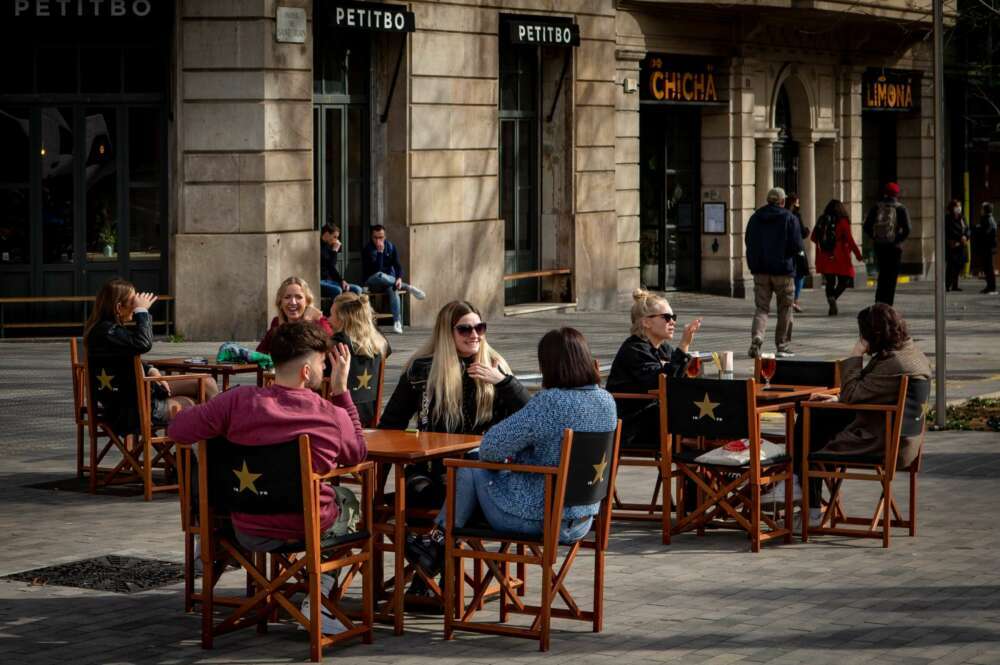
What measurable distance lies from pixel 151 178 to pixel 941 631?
1584 cm

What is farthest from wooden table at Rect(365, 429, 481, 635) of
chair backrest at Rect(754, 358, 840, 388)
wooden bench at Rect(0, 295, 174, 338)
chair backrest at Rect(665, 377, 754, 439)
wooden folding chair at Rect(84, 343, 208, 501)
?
wooden bench at Rect(0, 295, 174, 338)

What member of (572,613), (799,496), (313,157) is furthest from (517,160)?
(572,613)

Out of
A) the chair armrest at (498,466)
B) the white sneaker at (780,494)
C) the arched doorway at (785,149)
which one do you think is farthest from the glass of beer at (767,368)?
the arched doorway at (785,149)

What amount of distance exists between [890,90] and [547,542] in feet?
101

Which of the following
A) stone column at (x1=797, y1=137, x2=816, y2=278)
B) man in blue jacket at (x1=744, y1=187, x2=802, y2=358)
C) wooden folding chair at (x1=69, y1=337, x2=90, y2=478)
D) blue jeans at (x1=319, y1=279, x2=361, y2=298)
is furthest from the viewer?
stone column at (x1=797, y1=137, x2=816, y2=278)

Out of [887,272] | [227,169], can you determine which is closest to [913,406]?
[227,169]

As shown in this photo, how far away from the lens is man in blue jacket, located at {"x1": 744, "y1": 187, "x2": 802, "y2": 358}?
20.5 metres

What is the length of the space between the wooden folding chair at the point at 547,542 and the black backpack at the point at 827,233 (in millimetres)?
20836

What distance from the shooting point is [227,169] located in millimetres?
21734

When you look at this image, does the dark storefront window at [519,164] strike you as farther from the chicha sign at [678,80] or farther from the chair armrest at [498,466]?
the chair armrest at [498,466]

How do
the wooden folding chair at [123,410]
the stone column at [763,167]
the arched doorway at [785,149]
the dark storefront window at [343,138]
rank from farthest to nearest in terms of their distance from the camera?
the arched doorway at [785,149], the stone column at [763,167], the dark storefront window at [343,138], the wooden folding chair at [123,410]

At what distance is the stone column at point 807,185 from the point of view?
111ft

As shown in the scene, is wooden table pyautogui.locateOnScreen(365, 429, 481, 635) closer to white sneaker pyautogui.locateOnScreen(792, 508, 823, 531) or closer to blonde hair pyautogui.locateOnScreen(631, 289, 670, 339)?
blonde hair pyautogui.locateOnScreen(631, 289, 670, 339)

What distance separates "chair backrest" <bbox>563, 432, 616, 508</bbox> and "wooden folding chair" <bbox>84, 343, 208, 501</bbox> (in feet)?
14.3
